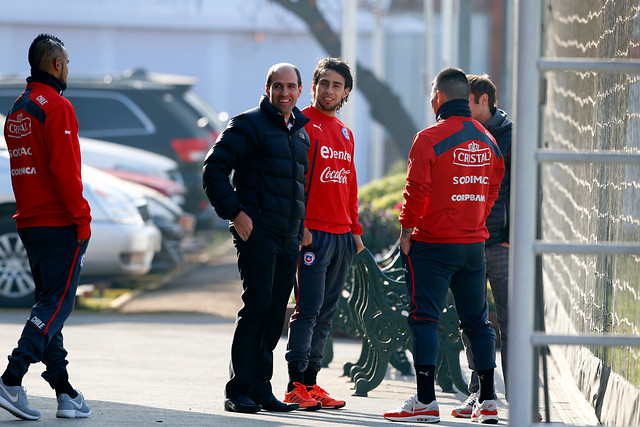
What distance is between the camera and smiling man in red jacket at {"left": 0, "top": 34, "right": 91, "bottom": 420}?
575 centimetres

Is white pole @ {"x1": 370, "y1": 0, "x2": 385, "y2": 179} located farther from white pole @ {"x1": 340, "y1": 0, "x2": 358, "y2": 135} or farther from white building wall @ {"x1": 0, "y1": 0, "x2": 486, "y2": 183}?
white pole @ {"x1": 340, "y1": 0, "x2": 358, "y2": 135}

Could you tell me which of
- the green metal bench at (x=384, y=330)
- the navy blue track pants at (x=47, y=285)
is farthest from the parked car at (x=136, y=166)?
the navy blue track pants at (x=47, y=285)

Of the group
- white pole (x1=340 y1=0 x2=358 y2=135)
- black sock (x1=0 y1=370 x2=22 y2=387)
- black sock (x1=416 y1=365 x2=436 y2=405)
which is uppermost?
white pole (x1=340 y1=0 x2=358 y2=135)

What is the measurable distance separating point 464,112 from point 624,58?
113 cm

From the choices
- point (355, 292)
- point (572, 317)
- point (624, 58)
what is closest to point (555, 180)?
point (572, 317)

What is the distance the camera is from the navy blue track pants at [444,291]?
20.4 feet

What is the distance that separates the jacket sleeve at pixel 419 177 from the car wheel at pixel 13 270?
21.3 feet

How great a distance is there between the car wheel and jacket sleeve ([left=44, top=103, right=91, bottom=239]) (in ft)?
20.2

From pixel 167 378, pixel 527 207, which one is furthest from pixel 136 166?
pixel 527 207

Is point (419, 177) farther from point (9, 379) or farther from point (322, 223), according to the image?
point (9, 379)

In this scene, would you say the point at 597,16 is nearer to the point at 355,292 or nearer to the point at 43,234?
the point at 355,292

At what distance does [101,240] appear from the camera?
486 inches

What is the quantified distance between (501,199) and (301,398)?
1561 millimetres

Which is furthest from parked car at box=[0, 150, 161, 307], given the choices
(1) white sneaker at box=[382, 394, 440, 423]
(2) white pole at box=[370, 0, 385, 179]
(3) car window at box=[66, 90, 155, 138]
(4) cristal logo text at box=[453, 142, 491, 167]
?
(2) white pole at box=[370, 0, 385, 179]
